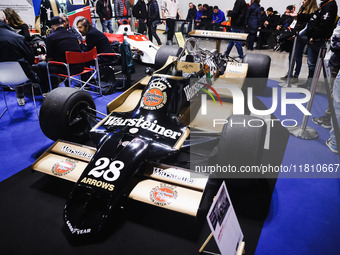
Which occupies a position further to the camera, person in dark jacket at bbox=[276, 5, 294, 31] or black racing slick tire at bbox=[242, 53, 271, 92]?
person in dark jacket at bbox=[276, 5, 294, 31]

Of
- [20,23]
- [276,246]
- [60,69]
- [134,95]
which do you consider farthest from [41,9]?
[276,246]

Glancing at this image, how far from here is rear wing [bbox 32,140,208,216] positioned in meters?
2.02

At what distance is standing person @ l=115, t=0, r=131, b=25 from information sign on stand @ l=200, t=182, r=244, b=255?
906 centimetres

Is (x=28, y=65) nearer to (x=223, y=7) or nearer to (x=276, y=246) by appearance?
(x=276, y=246)

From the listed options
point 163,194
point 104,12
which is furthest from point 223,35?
point 104,12

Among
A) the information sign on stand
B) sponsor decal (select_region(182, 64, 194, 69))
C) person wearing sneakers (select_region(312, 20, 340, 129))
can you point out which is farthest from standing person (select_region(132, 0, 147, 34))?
the information sign on stand

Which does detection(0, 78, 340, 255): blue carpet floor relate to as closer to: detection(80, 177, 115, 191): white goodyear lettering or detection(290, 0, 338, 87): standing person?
detection(80, 177, 115, 191): white goodyear lettering

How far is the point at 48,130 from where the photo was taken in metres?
2.81

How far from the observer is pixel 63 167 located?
233 cm

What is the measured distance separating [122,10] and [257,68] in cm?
658

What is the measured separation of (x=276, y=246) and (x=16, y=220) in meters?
2.08

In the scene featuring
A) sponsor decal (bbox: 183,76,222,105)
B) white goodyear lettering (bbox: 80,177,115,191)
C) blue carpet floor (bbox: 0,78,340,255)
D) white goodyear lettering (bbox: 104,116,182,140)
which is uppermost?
sponsor decal (bbox: 183,76,222,105)

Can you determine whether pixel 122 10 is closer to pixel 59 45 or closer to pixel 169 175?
pixel 59 45

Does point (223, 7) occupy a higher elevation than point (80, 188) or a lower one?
higher
